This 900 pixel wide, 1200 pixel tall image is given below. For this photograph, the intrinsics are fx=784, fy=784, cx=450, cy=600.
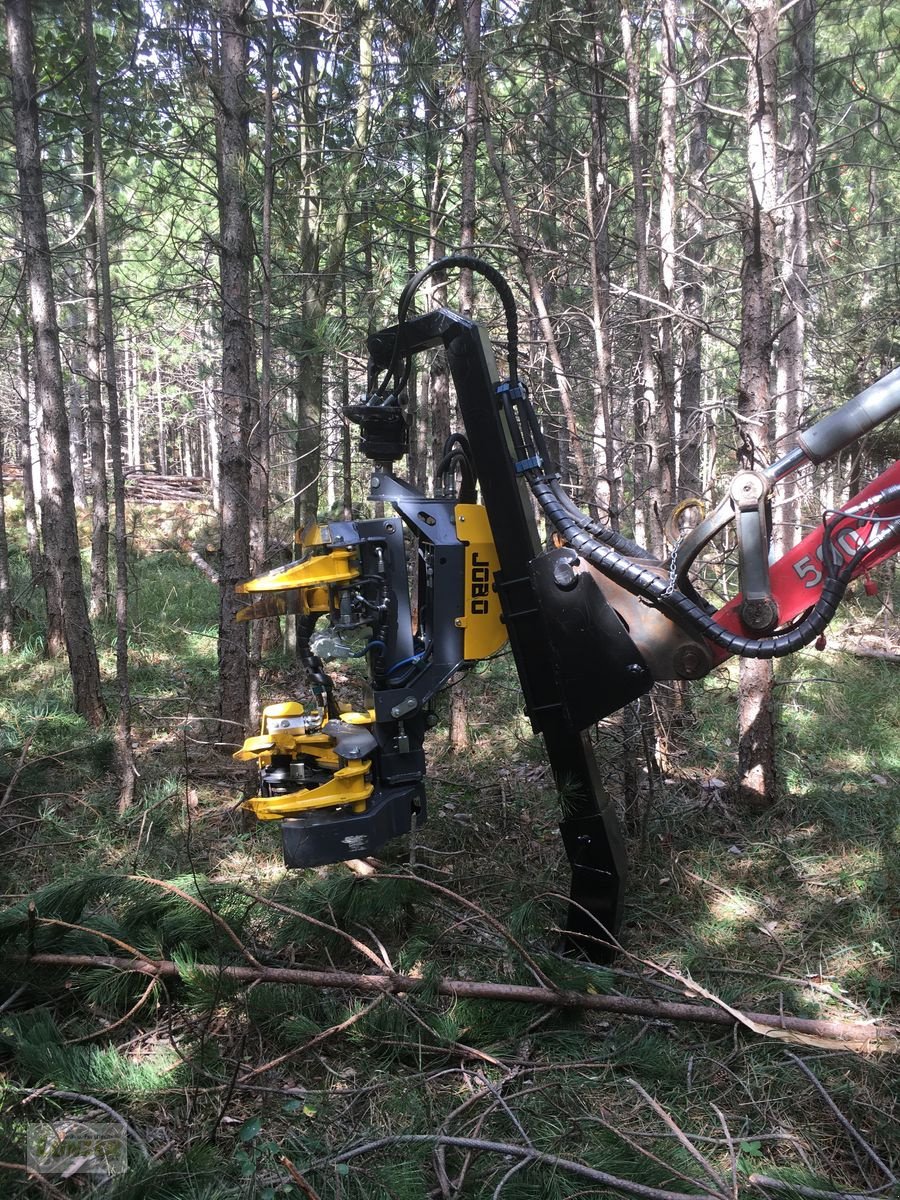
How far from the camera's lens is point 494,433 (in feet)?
11.1

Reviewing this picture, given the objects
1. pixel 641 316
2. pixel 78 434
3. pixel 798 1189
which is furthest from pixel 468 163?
pixel 78 434

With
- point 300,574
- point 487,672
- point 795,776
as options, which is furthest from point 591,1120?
point 487,672

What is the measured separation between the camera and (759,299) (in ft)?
14.9

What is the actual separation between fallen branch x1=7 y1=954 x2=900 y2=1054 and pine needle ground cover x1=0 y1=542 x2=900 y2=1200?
4 centimetres

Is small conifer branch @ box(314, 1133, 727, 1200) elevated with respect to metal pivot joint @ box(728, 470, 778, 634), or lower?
lower

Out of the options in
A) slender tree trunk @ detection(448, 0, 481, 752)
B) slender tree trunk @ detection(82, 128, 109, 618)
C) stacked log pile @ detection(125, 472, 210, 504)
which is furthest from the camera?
stacked log pile @ detection(125, 472, 210, 504)

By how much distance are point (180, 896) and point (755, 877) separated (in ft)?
10.2

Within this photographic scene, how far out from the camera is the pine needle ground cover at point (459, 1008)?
243 centimetres

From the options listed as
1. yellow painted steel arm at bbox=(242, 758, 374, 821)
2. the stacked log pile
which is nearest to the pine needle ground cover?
yellow painted steel arm at bbox=(242, 758, 374, 821)

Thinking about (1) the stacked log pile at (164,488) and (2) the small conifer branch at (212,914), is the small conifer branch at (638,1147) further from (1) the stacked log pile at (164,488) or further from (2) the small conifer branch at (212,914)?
(1) the stacked log pile at (164,488)

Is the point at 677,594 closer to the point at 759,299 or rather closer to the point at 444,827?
the point at 759,299

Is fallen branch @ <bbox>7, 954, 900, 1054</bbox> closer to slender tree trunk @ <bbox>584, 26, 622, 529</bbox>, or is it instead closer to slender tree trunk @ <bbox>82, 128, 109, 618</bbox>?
slender tree trunk @ <bbox>584, 26, 622, 529</bbox>

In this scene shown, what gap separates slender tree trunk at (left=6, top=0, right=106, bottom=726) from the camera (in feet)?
22.5

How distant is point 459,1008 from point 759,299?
405cm
